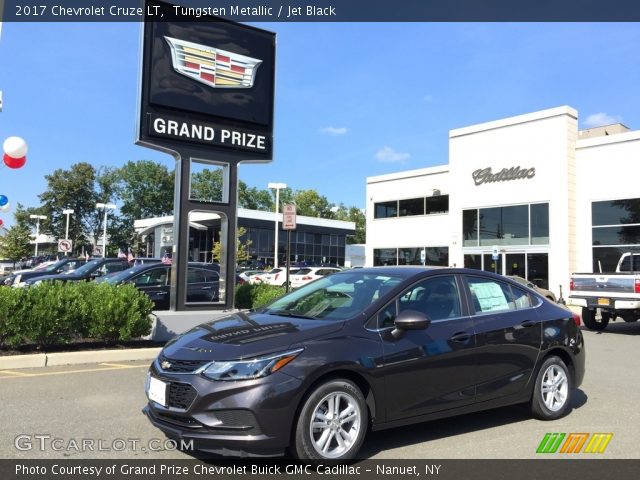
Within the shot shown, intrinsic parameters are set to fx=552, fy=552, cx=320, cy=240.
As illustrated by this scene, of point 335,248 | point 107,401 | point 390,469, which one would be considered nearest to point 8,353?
point 107,401

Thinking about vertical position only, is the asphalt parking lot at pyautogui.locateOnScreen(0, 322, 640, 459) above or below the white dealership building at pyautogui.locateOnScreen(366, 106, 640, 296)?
below

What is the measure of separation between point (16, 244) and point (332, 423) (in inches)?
2716

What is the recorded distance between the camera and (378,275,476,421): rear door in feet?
15.0

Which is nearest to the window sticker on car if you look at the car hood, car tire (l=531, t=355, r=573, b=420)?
car tire (l=531, t=355, r=573, b=420)

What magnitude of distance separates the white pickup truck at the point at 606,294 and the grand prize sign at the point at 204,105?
348 inches

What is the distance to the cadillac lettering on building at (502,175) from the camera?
28766 millimetres

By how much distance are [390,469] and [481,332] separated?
5.35 feet

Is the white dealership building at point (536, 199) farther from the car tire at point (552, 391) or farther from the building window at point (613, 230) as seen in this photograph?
the car tire at point (552, 391)

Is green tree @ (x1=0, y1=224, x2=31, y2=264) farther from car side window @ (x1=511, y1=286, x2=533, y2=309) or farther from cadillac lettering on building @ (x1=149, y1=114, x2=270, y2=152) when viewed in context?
car side window @ (x1=511, y1=286, x2=533, y2=309)

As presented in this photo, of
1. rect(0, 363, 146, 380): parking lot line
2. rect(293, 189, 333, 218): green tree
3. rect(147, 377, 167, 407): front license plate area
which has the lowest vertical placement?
rect(0, 363, 146, 380): parking lot line

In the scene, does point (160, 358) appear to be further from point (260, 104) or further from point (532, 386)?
point (260, 104)

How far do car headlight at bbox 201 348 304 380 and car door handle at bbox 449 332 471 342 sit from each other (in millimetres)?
1711

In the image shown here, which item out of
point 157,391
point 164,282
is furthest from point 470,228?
point 157,391

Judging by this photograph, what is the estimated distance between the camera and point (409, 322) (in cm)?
455
